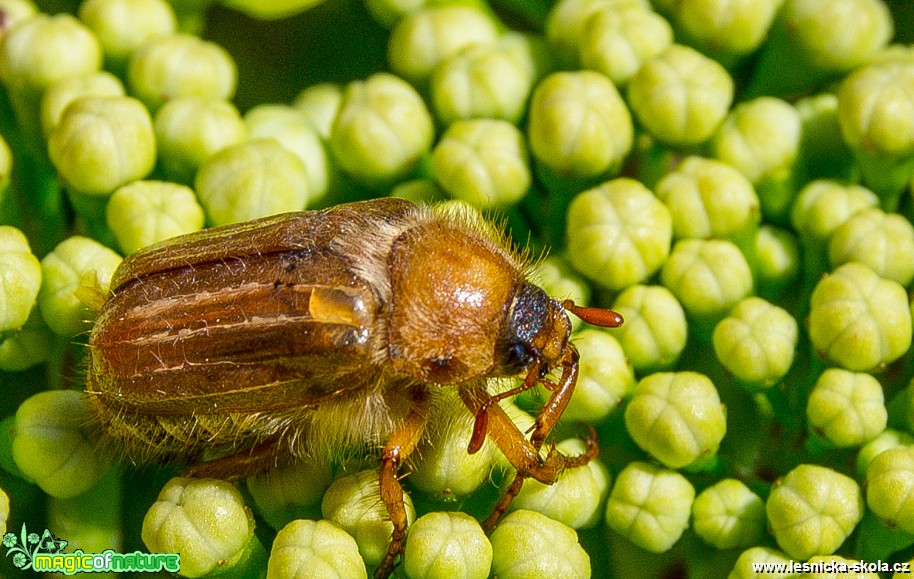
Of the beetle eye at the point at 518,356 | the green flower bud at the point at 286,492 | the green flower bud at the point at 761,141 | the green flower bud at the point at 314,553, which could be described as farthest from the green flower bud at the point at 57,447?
the green flower bud at the point at 761,141

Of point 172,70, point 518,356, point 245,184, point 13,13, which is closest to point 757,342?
point 518,356

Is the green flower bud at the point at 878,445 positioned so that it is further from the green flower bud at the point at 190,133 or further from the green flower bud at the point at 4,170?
the green flower bud at the point at 4,170

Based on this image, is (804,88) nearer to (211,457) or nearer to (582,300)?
(582,300)

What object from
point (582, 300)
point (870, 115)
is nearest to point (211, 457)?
point (582, 300)

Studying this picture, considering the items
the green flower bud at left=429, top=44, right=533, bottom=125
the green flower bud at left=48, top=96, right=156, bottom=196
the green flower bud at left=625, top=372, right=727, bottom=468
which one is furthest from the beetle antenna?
the green flower bud at left=48, top=96, right=156, bottom=196

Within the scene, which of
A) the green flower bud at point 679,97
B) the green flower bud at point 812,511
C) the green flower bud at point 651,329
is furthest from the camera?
the green flower bud at point 679,97

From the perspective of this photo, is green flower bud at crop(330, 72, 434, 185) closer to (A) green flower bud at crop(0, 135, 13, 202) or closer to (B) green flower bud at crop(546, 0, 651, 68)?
(B) green flower bud at crop(546, 0, 651, 68)
